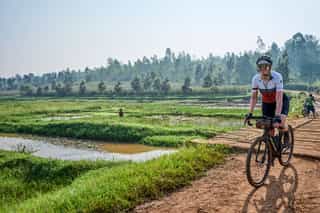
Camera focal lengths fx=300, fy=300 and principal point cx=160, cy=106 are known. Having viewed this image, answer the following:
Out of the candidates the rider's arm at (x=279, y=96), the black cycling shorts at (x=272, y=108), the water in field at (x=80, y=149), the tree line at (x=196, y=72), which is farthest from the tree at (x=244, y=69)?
the rider's arm at (x=279, y=96)

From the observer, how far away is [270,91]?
Answer: 532cm

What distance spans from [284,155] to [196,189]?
8.05 ft

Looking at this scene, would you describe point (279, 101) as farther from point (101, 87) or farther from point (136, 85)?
point (101, 87)

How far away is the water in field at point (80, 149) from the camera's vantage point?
50.6 ft

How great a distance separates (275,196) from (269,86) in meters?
1.86

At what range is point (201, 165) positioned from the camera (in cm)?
617

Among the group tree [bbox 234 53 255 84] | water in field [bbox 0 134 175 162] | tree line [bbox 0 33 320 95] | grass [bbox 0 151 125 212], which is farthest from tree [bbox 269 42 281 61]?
grass [bbox 0 151 125 212]

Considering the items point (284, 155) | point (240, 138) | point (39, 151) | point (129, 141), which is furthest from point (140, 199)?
point (129, 141)

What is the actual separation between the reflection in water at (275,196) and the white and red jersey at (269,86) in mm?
1424

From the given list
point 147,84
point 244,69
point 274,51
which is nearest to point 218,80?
point 244,69

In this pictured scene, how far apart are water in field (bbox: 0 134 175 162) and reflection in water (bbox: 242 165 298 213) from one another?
950cm

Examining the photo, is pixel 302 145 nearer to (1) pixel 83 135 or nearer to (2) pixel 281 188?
(2) pixel 281 188

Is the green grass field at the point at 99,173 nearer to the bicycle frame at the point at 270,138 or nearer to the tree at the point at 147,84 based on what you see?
the bicycle frame at the point at 270,138

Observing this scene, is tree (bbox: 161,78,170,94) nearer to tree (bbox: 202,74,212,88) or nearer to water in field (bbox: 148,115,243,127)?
tree (bbox: 202,74,212,88)
